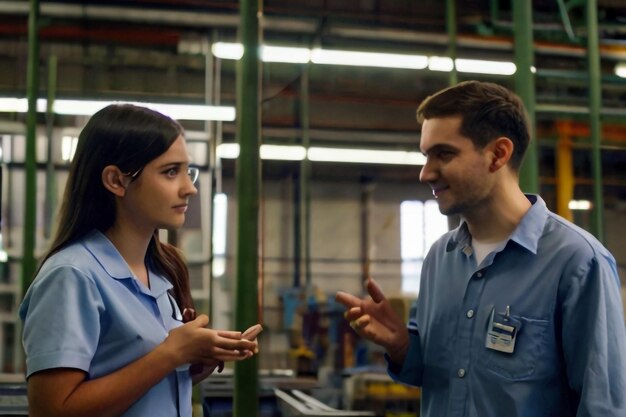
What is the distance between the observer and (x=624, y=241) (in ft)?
35.6

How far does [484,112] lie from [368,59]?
5552mm

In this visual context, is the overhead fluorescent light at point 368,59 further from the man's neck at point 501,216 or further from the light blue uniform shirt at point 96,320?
the light blue uniform shirt at point 96,320

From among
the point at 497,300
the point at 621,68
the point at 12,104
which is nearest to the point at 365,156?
the point at 621,68

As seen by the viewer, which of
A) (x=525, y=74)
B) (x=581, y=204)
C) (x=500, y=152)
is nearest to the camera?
(x=500, y=152)

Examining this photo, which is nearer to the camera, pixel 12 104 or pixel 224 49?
pixel 12 104

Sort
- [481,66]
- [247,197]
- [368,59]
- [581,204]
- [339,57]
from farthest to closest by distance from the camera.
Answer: [581,204]
[481,66]
[339,57]
[368,59]
[247,197]

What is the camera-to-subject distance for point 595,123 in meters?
3.03

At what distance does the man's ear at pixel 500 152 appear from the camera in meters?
1.25

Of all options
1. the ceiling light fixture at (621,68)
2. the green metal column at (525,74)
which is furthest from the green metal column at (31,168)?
the ceiling light fixture at (621,68)

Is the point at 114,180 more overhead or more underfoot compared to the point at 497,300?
more overhead

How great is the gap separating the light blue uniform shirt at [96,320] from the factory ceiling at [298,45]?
5.03m

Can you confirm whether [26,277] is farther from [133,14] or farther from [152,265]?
[133,14]

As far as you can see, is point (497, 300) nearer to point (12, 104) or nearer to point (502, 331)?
point (502, 331)

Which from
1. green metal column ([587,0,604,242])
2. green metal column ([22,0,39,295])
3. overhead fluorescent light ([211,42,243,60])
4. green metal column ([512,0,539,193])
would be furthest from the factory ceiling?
green metal column ([512,0,539,193])
